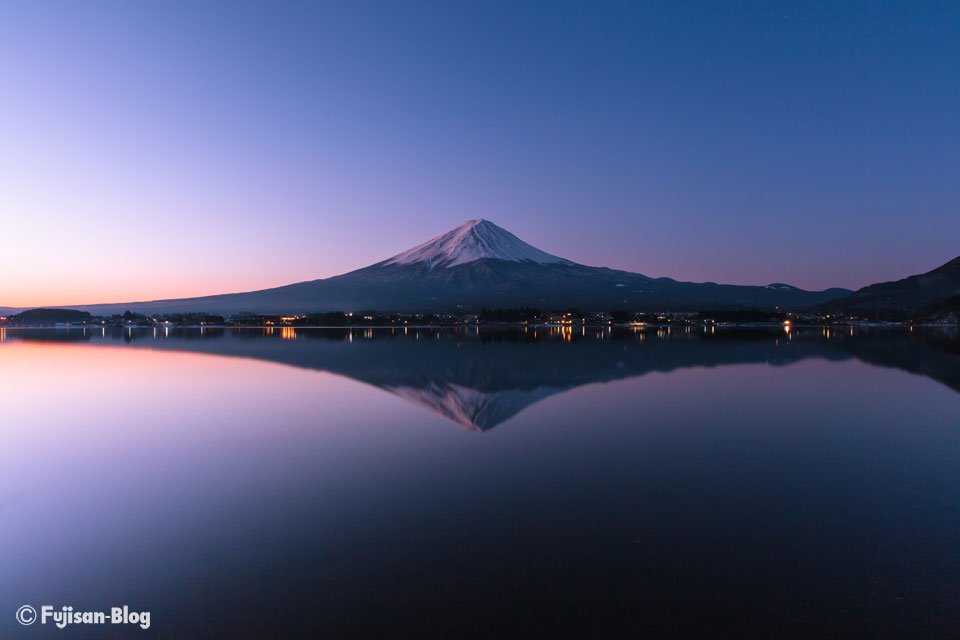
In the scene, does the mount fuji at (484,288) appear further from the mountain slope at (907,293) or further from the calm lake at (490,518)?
the calm lake at (490,518)

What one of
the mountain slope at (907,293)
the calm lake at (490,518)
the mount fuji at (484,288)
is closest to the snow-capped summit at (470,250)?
the mount fuji at (484,288)

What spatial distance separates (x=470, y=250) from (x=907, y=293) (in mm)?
128283

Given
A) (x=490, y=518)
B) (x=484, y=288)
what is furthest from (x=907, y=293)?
(x=490, y=518)

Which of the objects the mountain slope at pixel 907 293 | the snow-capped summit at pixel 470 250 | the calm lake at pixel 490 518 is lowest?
the calm lake at pixel 490 518

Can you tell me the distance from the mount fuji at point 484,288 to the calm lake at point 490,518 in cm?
13252

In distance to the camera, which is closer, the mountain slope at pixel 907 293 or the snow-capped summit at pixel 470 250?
the mountain slope at pixel 907 293

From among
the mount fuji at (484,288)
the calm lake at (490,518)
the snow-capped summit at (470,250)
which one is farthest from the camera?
the snow-capped summit at (470,250)

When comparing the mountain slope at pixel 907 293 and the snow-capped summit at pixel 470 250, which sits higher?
the snow-capped summit at pixel 470 250

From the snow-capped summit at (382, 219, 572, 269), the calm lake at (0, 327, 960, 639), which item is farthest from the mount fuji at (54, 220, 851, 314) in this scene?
the calm lake at (0, 327, 960, 639)

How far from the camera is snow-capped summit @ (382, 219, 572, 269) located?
7170 inches

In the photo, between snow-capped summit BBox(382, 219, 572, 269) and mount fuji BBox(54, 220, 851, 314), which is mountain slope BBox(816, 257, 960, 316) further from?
snow-capped summit BBox(382, 219, 572, 269)

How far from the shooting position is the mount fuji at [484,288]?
15362cm

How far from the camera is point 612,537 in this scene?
210 inches

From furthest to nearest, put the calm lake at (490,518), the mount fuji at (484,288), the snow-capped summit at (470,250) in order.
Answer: the snow-capped summit at (470,250)
the mount fuji at (484,288)
the calm lake at (490,518)
